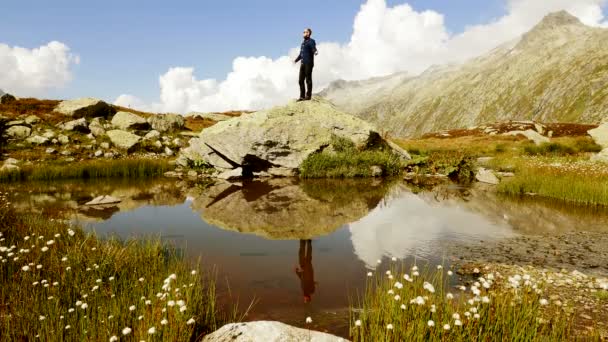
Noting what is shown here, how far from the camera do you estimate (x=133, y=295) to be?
19.1 ft

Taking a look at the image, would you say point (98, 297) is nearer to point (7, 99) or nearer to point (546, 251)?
point (546, 251)

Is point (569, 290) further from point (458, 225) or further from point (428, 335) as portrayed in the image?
point (458, 225)

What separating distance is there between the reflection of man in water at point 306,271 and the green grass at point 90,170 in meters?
22.1

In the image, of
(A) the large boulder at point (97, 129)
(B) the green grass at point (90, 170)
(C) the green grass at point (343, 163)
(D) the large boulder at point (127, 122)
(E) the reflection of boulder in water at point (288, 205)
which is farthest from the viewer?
(D) the large boulder at point (127, 122)

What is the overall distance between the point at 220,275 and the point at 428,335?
15.9 feet

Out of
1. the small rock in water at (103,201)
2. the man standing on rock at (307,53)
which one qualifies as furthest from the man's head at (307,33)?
the small rock in water at (103,201)

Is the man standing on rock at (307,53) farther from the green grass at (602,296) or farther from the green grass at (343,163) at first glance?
the green grass at (602,296)

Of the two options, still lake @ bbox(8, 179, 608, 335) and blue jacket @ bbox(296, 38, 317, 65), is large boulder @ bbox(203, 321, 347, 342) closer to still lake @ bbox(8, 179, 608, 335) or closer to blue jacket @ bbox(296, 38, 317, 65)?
still lake @ bbox(8, 179, 608, 335)

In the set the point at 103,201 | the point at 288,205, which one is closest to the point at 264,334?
the point at 288,205

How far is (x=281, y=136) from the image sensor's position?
2742cm

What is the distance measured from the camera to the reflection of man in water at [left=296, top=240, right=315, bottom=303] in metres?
7.48

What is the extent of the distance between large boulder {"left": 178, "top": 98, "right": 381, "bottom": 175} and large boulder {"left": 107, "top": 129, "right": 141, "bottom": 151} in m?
12.2

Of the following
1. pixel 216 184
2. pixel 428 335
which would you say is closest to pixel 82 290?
pixel 428 335

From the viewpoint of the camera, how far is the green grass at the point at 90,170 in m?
25.1
